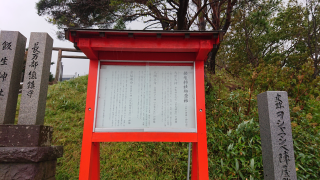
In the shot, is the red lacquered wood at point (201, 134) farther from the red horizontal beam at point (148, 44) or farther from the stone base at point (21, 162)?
the stone base at point (21, 162)

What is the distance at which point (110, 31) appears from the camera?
8.39 ft

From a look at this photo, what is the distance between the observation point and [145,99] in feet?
9.30

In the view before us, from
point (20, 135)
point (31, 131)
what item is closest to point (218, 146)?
point (31, 131)

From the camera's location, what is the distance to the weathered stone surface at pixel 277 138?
2.79m

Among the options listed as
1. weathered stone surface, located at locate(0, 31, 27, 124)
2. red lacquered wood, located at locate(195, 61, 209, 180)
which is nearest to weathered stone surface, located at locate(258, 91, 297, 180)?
red lacquered wood, located at locate(195, 61, 209, 180)

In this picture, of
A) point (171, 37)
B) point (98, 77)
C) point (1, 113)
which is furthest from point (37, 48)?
point (171, 37)

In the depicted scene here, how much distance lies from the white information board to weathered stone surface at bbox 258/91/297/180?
4.37ft

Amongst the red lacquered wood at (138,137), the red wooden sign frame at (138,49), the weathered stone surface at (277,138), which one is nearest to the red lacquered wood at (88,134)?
the red wooden sign frame at (138,49)

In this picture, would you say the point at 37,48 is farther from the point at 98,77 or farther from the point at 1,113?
the point at 98,77

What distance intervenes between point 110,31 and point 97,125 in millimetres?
1401

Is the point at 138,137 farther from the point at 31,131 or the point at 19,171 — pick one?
the point at 19,171

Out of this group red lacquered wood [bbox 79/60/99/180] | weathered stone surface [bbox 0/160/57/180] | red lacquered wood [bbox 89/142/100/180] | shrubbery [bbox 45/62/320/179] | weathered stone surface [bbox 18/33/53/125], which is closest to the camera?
red lacquered wood [bbox 79/60/99/180]

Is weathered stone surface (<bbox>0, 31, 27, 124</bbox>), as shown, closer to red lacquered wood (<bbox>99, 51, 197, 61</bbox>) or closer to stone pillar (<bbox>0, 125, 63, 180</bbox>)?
stone pillar (<bbox>0, 125, 63, 180</bbox>)

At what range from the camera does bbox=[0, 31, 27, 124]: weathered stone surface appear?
10.0ft
